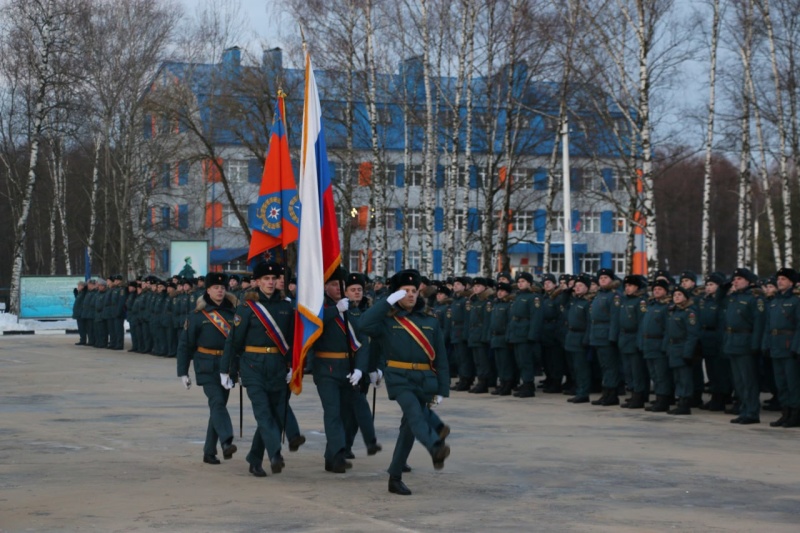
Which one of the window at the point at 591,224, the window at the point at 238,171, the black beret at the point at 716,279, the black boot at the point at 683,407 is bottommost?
the black boot at the point at 683,407

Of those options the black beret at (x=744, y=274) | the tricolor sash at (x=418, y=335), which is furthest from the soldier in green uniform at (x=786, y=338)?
the tricolor sash at (x=418, y=335)

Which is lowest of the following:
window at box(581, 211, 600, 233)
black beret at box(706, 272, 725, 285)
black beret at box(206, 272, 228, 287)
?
black beret at box(206, 272, 228, 287)

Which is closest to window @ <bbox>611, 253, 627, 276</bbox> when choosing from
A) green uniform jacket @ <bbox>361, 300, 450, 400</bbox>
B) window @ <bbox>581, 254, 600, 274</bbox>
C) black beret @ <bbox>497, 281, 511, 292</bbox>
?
window @ <bbox>581, 254, 600, 274</bbox>

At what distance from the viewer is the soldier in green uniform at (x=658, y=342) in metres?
17.4

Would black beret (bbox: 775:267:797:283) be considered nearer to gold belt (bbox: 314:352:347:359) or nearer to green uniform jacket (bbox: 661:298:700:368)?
green uniform jacket (bbox: 661:298:700:368)

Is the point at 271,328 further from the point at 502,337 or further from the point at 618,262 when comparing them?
the point at 618,262

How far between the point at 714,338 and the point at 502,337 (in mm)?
3596

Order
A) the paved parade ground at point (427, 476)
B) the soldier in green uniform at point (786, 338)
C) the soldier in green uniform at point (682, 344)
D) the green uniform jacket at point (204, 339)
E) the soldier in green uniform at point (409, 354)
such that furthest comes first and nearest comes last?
the soldier in green uniform at point (682, 344) < the soldier in green uniform at point (786, 338) < the green uniform jacket at point (204, 339) < the soldier in green uniform at point (409, 354) < the paved parade ground at point (427, 476)

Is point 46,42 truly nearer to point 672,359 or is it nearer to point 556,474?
point 672,359

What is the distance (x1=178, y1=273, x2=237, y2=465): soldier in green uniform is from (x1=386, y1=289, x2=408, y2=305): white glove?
81.3 inches

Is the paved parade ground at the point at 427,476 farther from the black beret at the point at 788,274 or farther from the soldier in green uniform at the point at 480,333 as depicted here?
the soldier in green uniform at the point at 480,333

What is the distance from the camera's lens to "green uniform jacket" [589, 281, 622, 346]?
18.2 metres

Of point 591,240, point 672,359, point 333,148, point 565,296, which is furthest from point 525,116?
point 591,240

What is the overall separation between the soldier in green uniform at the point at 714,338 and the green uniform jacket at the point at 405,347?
763 centimetres
